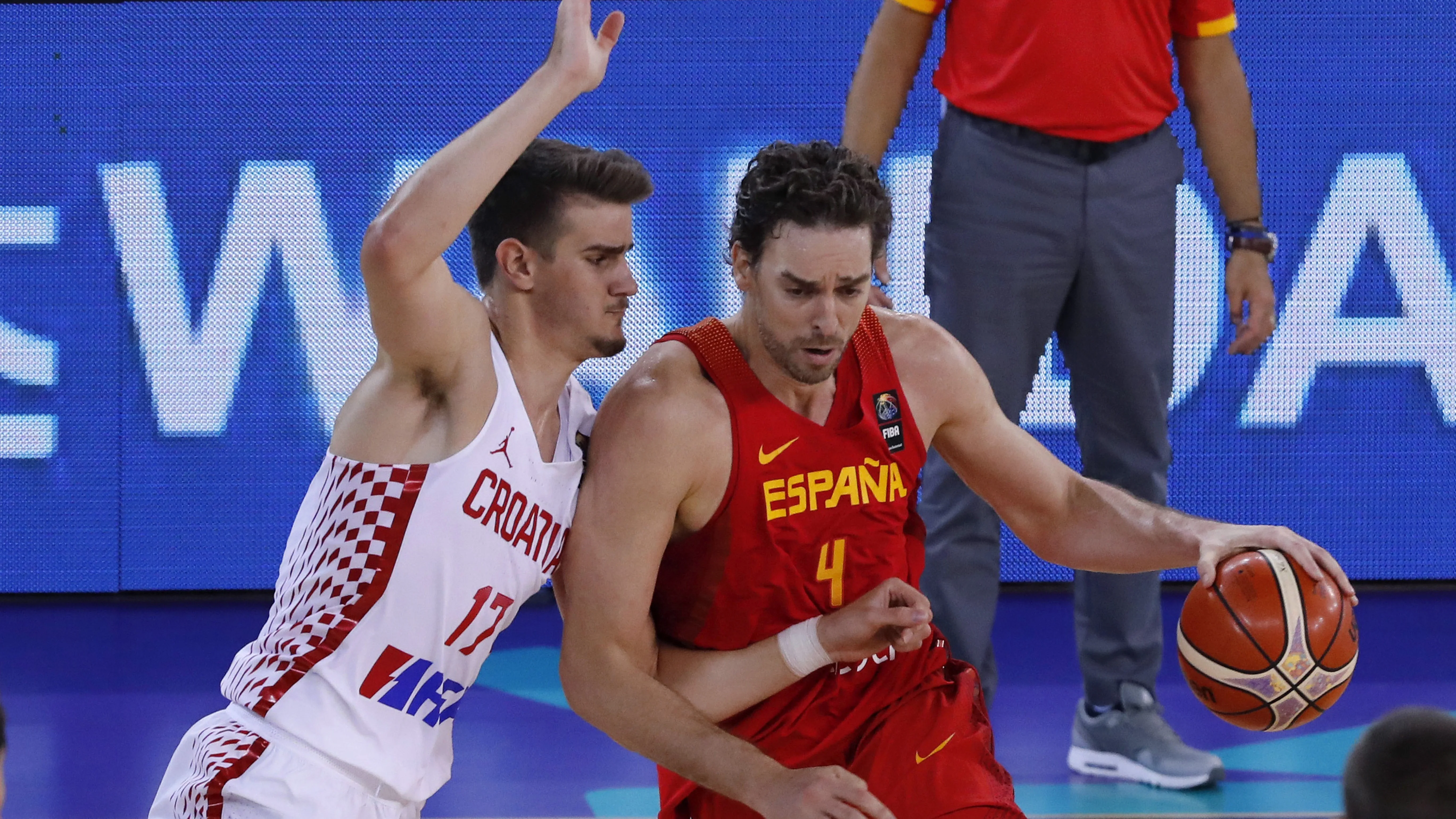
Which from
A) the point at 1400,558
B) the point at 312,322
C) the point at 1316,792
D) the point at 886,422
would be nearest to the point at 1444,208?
the point at 1400,558

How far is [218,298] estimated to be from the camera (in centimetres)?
490

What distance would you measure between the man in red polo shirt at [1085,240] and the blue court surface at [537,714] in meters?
0.21

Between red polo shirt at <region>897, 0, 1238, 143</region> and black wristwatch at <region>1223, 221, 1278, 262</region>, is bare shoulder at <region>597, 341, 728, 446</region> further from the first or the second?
black wristwatch at <region>1223, 221, 1278, 262</region>

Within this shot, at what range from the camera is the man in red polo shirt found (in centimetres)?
329

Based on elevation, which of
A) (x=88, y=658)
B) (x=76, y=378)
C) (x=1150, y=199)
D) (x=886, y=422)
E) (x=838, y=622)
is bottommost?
(x=88, y=658)

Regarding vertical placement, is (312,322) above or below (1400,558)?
above

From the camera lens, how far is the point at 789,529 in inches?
92.9

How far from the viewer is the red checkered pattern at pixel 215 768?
2.04 metres

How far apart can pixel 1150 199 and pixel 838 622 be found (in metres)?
1.55

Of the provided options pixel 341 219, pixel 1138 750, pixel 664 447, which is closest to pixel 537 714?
pixel 1138 750

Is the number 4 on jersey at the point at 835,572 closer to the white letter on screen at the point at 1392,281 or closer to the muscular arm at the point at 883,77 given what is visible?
the muscular arm at the point at 883,77

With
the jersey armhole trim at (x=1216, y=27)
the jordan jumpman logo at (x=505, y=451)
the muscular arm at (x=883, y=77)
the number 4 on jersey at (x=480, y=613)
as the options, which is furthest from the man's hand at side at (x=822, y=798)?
the jersey armhole trim at (x=1216, y=27)

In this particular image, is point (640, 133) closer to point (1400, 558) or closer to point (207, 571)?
point (207, 571)

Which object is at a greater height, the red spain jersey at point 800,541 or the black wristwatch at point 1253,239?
the black wristwatch at point 1253,239
